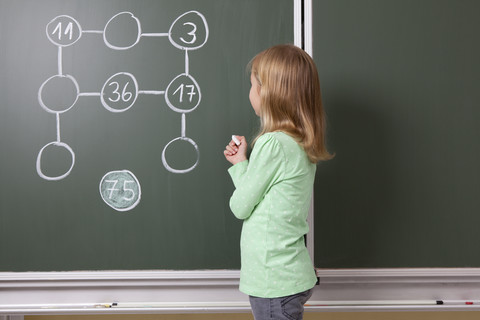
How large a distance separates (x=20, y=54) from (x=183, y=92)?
0.58 m

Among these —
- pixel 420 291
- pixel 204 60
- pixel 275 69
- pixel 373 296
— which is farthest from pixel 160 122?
pixel 420 291

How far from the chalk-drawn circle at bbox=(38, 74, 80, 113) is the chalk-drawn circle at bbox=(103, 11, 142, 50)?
19 cm

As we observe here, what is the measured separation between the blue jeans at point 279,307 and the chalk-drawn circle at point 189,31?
0.88 m

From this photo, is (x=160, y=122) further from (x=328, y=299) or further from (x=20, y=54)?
(x=328, y=299)

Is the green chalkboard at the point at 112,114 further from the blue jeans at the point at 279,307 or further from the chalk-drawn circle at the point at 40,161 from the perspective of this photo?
the blue jeans at the point at 279,307

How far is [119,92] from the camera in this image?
5.12 feet

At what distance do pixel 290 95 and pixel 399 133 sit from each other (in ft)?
1.86

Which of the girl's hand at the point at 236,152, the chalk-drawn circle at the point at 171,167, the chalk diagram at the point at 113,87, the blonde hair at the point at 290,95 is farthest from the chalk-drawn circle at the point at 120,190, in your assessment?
the blonde hair at the point at 290,95

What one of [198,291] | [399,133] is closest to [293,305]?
[198,291]

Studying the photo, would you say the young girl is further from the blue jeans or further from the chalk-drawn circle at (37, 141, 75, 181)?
the chalk-drawn circle at (37, 141, 75, 181)

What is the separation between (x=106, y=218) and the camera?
157 cm

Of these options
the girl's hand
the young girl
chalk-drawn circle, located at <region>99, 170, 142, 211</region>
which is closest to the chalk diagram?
chalk-drawn circle, located at <region>99, 170, 142, 211</region>

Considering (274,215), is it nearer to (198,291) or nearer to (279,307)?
(279,307)

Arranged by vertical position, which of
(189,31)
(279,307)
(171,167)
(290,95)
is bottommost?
(279,307)
